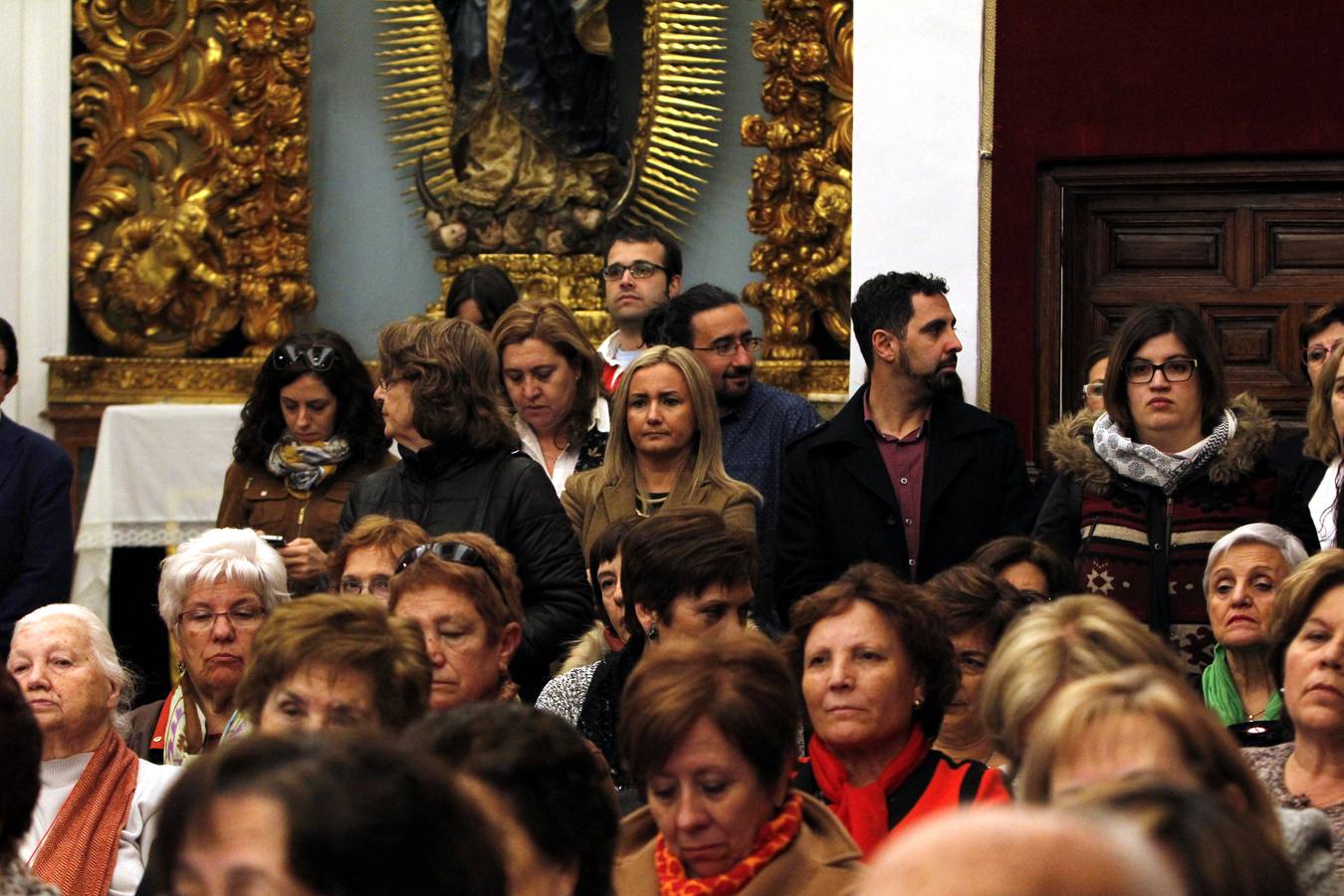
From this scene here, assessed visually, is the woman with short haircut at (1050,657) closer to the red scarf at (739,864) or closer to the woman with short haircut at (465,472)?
the red scarf at (739,864)

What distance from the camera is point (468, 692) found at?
4535 millimetres

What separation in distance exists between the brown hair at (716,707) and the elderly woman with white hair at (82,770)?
1.24 m

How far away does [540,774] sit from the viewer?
2875mm

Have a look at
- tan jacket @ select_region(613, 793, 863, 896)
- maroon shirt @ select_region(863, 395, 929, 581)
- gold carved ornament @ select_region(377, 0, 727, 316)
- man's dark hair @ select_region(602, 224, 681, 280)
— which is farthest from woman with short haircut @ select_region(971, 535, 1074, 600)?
gold carved ornament @ select_region(377, 0, 727, 316)

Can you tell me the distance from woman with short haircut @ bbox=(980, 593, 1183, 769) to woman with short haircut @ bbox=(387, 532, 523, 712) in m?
1.29

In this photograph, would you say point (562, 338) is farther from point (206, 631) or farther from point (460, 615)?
point (460, 615)

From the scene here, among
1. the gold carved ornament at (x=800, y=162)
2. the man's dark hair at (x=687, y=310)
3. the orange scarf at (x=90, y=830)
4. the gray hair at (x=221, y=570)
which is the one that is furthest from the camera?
the gold carved ornament at (x=800, y=162)

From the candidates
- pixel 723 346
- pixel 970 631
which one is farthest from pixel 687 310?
pixel 970 631

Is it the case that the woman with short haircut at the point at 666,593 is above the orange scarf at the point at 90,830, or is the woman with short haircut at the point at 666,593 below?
above

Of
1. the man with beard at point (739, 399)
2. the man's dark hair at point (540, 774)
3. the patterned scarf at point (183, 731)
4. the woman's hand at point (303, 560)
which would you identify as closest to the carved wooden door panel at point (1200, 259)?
the man with beard at point (739, 399)

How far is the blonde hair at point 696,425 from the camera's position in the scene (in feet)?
19.1

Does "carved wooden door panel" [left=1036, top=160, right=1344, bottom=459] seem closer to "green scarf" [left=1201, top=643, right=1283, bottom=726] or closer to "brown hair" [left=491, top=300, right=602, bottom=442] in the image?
"brown hair" [left=491, top=300, right=602, bottom=442]

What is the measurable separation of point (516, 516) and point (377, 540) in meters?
0.53

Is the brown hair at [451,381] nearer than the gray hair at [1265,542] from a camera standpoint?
No
